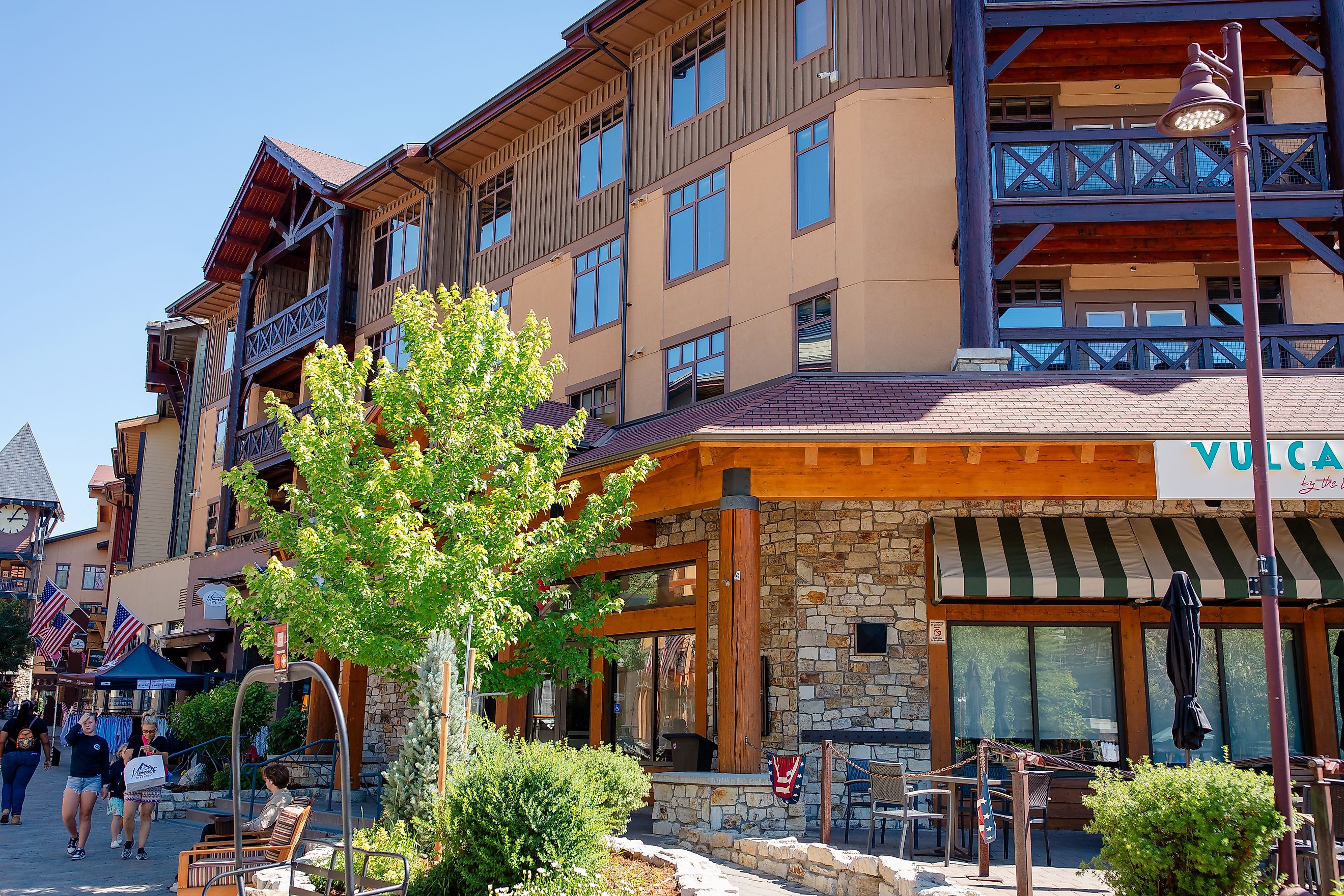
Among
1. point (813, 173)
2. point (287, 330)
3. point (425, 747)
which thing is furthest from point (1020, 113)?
point (287, 330)

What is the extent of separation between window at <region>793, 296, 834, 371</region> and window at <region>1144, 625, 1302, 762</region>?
5.81 meters

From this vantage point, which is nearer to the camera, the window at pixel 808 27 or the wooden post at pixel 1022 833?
the wooden post at pixel 1022 833

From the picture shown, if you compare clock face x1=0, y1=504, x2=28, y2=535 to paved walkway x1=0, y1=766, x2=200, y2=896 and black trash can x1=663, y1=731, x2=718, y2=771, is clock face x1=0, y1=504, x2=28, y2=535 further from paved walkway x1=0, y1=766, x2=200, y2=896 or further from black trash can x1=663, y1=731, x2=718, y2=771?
black trash can x1=663, y1=731, x2=718, y2=771

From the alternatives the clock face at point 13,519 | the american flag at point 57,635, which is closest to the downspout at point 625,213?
the american flag at point 57,635

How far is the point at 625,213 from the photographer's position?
1998 cm

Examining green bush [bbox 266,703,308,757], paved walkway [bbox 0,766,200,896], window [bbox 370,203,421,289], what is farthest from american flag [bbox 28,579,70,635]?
paved walkway [bbox 0,766,200,896]

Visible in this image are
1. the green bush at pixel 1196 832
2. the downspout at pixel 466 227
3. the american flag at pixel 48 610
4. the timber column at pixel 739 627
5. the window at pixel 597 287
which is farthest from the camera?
the american flag at pixel 48 610

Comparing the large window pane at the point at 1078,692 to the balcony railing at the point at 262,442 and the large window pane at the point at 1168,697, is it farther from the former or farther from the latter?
the balcony railing at the point at 262,442

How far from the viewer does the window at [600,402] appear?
65.2 ft

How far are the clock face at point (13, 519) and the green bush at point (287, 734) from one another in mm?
54131

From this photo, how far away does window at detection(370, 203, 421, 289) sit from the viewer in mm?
25000

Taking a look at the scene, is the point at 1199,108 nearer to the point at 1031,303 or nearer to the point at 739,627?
the point at 739,627

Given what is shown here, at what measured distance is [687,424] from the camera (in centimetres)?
1465

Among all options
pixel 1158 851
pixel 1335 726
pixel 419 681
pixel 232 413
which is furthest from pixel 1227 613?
pixel 232 413
